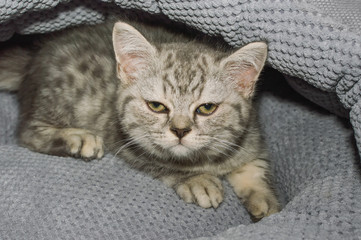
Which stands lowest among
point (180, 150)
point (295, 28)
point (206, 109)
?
point (180, 150)

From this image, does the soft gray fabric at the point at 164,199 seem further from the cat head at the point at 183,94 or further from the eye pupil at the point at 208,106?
the eye pupil at the point at 208,106

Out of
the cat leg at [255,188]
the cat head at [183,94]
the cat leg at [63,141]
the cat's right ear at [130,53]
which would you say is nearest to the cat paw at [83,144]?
the cat leg at [63,141]

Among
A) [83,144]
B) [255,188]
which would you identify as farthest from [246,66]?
[83,144]

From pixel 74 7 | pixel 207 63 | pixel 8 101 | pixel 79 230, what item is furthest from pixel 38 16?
pixel 79 230

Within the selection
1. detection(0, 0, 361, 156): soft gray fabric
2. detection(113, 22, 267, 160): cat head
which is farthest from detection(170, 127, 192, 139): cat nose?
detection(0, 0, 361, 156): soft gray fabric

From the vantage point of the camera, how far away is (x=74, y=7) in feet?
5.57

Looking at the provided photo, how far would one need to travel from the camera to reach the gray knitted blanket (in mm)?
1272

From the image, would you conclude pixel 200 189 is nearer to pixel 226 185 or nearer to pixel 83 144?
pixel 226 185

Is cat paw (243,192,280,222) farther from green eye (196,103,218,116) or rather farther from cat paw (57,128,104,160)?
cat paw (57,128,104,160)

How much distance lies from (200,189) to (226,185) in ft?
0.58

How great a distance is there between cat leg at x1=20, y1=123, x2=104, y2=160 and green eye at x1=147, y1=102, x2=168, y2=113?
304 mm

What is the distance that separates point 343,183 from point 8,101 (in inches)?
56.9

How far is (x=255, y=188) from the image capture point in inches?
62.1

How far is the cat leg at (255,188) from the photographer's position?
1498 mm
